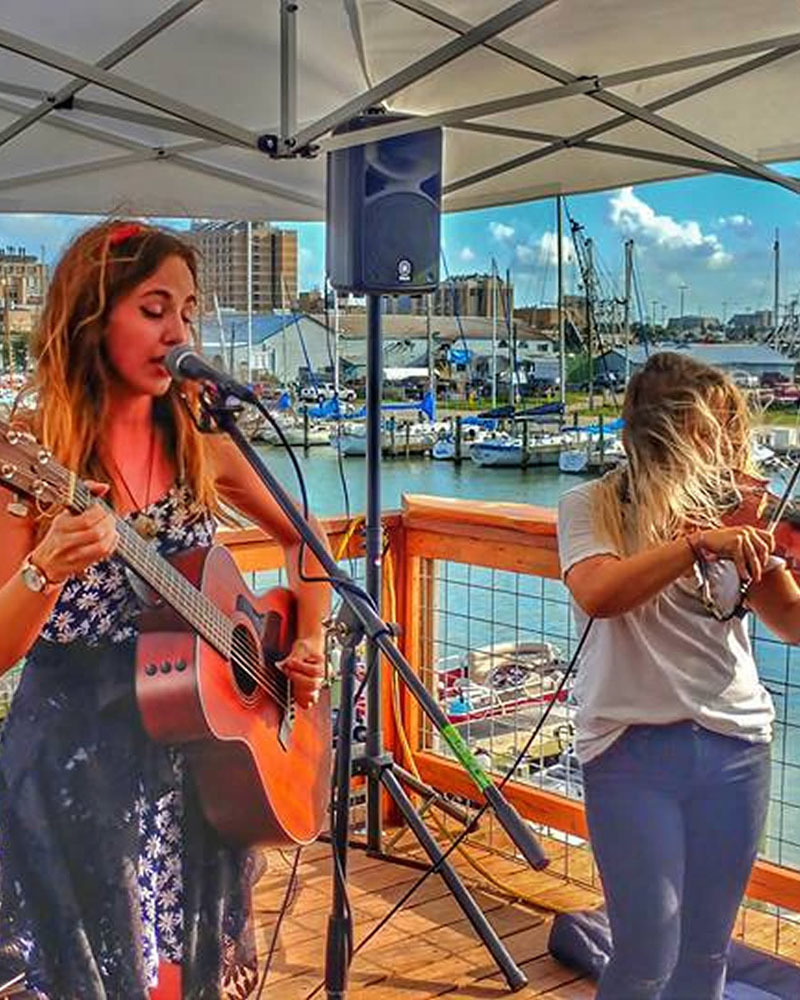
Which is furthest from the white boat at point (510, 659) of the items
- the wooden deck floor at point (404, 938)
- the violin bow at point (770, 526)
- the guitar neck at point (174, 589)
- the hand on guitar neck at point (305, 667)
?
the guitar neck at point (174, 589)

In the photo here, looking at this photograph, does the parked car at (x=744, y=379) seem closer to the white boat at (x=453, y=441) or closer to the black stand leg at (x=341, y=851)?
the black stand leg at (x=341, y=851)

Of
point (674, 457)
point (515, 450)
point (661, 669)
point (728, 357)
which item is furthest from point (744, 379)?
point (515, 450)

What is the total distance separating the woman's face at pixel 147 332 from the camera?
1.59 meters

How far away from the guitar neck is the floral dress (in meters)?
0.03

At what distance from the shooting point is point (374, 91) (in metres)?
1.91

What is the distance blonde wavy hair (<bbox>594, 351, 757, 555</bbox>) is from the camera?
178cm

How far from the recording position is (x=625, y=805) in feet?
5.58

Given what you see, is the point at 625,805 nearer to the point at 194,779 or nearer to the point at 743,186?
the point at 194,779

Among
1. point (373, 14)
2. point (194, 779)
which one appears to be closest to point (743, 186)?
point (373, 14)

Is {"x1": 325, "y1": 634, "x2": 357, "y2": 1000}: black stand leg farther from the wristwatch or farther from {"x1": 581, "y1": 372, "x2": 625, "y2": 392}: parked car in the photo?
{"x1": 581, "y1": 372, "x2": 625, "y2": 392}: parked car

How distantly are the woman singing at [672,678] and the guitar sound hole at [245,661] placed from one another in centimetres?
48

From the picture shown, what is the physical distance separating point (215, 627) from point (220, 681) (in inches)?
2.9

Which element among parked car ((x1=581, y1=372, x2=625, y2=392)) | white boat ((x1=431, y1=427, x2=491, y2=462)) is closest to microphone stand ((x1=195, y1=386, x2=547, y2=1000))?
parked car ((x1=581, y1=372, x2=625, y2=392))

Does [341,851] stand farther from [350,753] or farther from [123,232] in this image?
[123,232]
